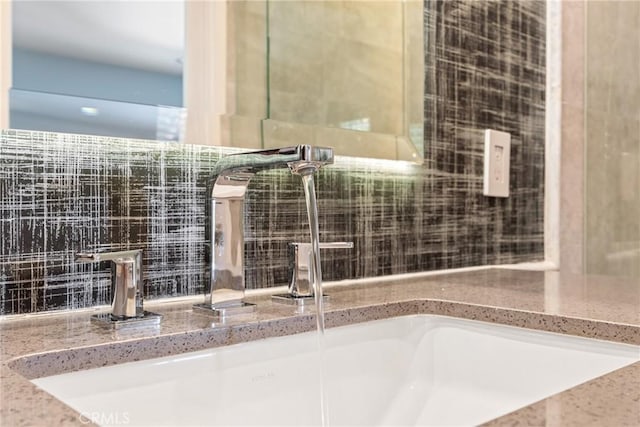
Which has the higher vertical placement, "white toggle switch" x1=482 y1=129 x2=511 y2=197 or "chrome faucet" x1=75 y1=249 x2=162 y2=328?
"white toggle switch" x1=482 y1=129 x2=511 y2=197

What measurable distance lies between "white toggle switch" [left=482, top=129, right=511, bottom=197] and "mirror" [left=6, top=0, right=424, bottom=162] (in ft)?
0.72

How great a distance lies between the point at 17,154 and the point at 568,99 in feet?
4.08

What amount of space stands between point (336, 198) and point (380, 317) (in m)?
0.26

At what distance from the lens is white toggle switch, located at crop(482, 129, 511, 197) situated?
1.30 metres

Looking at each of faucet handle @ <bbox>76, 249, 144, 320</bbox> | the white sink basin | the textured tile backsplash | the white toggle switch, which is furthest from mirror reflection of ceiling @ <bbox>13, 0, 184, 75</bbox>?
the white toggle switch

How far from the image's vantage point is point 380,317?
82 centimetres

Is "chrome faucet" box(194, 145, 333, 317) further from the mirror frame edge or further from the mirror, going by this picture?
the mirror frame edge

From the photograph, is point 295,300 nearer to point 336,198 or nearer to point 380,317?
point 380,317

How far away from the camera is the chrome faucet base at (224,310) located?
28.6 inches

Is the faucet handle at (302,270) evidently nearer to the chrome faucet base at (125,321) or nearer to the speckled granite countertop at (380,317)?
the speckled granite countertop at (380,317)

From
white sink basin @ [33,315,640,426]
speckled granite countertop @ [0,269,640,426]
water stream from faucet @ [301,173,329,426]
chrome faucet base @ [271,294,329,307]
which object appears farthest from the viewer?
chrome faucet base @ [271,294,329,307]

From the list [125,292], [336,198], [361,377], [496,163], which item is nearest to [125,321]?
[125,292]

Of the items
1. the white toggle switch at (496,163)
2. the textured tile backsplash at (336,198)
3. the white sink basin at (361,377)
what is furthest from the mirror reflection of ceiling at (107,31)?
the white toggle switch at (496,163)

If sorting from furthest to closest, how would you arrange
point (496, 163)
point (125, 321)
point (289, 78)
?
point (496, 163) → point (289, 78) → point (125, 321)
